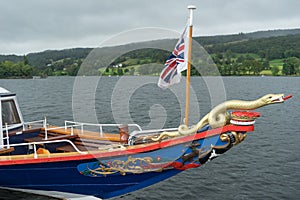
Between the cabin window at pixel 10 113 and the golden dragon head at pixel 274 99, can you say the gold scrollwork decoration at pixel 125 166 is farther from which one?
the cabin window at pixel 10 113

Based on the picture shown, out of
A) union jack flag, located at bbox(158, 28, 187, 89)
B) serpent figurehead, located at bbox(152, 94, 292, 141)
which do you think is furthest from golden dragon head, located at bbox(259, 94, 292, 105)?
union jack flag, located at bbox(158, 28, 187, 89)

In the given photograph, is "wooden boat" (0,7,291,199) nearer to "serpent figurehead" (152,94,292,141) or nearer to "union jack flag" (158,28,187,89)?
"serpent figurehead" (152,94,292,141)

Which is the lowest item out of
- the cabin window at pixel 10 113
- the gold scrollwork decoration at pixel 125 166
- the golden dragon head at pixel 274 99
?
the gold scrollwork decoration at pixel 125 166

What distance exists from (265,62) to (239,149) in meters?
104

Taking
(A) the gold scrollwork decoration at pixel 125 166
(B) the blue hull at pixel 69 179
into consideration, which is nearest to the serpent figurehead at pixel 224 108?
(A) the gold scrollwork decoration at pixel 125 166

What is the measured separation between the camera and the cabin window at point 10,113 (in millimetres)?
12415

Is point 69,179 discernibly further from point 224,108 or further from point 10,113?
point 224,108

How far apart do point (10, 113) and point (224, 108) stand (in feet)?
28.2

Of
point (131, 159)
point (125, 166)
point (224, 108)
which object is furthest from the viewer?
point (125, 166)

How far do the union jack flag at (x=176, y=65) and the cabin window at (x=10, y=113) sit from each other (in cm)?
653

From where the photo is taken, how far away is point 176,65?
31.7 feet

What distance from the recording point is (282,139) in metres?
22.1

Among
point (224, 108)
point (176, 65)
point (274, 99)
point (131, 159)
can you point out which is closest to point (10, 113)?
point (131, 159)

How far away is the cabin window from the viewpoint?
12.4m
